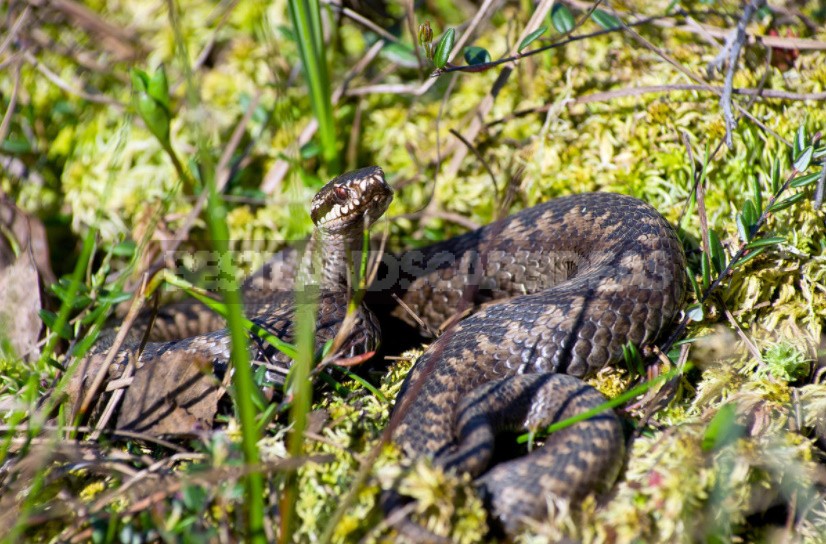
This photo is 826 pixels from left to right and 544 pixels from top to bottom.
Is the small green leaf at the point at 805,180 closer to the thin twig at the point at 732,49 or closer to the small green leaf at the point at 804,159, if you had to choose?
the small green leaf at the point at 804,159

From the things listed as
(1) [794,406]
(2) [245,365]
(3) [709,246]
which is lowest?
(1) [794,406]

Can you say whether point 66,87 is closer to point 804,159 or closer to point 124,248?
point 124,248

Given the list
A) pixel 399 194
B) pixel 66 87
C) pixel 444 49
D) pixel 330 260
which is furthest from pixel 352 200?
pixel 66 87

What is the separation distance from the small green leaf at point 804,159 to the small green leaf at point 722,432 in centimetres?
148

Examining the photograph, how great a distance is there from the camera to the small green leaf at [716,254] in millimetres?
3178

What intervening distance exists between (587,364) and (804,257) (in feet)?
4.47

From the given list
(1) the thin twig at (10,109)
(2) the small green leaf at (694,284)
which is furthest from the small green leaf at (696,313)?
(1) the thin twig at (10,109)

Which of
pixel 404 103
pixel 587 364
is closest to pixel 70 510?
pixel 587 364

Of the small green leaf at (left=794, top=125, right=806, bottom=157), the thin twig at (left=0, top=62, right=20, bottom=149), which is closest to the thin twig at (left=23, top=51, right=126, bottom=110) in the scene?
the thin twig at (left=0, top=62, right=20, bottom=149)

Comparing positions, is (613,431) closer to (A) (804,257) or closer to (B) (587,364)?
(B) (587,364)

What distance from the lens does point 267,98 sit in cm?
532

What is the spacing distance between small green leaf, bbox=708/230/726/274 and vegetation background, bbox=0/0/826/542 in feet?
0.03

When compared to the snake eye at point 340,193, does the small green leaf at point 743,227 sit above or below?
below

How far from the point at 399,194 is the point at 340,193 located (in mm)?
1070
